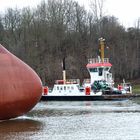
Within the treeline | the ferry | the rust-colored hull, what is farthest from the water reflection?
the treeline

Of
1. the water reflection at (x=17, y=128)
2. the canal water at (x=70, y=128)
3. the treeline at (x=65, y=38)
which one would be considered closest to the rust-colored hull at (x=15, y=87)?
the water reflection at (x=17, y=128)

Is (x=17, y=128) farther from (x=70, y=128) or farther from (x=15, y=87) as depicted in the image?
(x=70, y=128)

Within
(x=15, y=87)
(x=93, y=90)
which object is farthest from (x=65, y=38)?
(x=15, y=87)

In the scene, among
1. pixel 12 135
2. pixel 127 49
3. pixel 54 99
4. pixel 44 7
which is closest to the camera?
pixel 12 135

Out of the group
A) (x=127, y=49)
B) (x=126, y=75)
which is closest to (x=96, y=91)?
(x=126, y=75)

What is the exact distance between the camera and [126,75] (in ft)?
275

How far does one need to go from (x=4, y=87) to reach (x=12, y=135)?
4267 millimetres

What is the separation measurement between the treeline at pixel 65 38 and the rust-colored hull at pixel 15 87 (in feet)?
175

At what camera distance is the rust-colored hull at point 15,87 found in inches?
1056

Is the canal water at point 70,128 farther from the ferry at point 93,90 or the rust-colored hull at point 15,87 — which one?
the ferry at point 93,90

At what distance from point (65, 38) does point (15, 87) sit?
222 ft

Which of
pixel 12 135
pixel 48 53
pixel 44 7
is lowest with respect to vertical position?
pixel 12 135

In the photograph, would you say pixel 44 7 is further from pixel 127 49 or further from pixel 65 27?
pixel 127 49

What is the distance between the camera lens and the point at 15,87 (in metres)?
27.1
